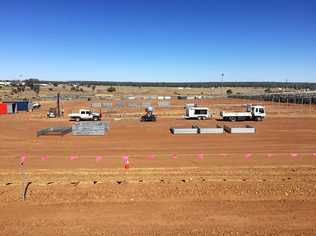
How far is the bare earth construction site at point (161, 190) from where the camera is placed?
36.2ft

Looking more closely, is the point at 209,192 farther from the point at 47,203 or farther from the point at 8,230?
the point at 8,230

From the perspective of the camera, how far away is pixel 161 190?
14.6m

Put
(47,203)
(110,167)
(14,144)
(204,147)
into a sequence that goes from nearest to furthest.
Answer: (47,203) → (110,167) → (204,147) → (14,144)

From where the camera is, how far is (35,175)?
18.8 metres

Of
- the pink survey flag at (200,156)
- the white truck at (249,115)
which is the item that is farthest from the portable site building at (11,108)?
the pink survey flag at (200,156)

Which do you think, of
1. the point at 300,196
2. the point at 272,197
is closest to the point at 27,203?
the point at 272,197

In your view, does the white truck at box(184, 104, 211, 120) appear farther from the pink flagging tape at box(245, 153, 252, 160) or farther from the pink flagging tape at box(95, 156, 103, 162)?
the pink flagging tape at box(95, 156, 103, 162)

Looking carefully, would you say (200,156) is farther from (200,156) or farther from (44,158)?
(44,158)

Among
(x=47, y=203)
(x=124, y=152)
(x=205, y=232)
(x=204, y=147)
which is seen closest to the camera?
(x=205, y=232)

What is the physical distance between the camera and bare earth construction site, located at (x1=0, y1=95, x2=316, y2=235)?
11.0 m

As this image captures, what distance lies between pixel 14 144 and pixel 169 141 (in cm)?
1322

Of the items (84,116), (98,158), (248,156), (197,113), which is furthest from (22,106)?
(248,156)

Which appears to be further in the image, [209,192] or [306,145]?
[306,145]

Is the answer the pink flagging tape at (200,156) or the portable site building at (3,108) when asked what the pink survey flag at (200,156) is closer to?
the pink flagging tape at (200,156)
